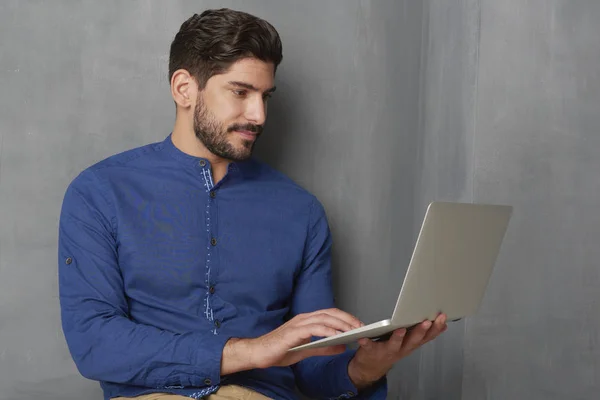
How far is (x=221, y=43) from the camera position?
79.8 inches

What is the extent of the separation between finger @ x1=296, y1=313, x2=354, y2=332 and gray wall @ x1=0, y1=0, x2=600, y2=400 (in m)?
0.86

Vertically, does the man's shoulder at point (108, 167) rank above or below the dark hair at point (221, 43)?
below

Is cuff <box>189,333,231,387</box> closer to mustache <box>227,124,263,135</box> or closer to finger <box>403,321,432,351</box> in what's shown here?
finger <box>403,321,432,351</box>

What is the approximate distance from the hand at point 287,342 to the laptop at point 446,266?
4cm

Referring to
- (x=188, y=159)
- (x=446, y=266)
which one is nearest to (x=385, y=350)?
(x=446, y=266)

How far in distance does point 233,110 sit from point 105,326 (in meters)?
0.63

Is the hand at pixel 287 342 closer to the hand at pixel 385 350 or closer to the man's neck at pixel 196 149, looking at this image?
the hand at pixel 385 350

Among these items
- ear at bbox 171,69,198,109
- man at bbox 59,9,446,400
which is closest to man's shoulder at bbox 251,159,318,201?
man at bbox 59,9,446,400

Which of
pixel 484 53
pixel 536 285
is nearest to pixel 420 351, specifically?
pixel 536 285

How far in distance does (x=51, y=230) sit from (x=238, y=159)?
59cm

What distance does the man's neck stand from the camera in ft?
6.83

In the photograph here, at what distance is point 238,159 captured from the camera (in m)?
2.05

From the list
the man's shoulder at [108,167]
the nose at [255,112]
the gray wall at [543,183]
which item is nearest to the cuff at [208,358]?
the man's shoulder at [108,167]

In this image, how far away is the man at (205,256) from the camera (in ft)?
5.70
